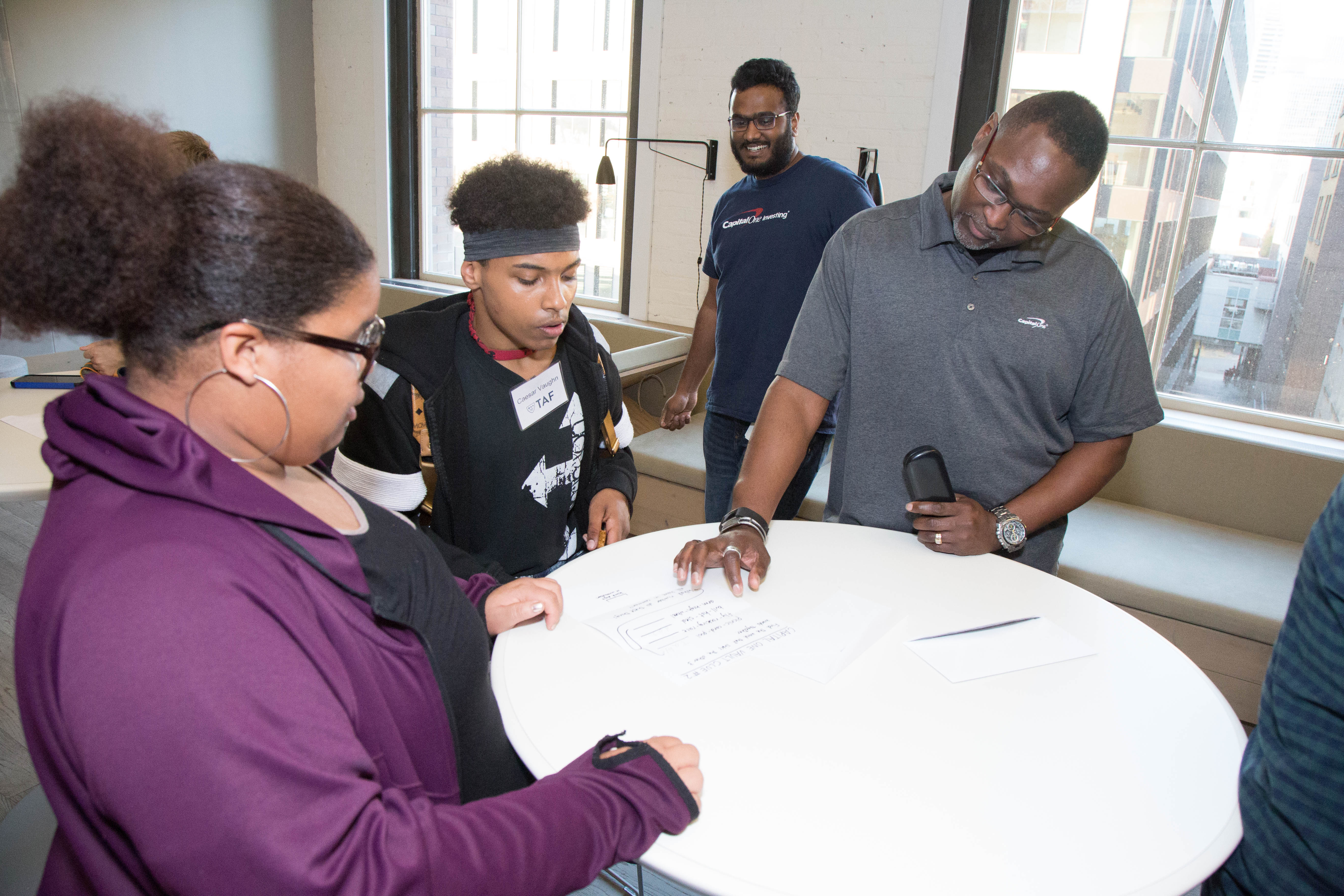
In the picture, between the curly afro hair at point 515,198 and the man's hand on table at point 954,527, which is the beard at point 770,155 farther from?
the man's hand on table at point 954,527

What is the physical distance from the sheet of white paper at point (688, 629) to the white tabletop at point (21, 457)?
114 cm

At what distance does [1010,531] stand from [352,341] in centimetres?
121

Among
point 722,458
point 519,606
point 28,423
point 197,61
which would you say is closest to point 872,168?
point 722,458

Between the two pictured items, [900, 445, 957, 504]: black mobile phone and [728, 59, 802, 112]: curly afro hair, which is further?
[728, 59, 802, 112]: curly afro hair

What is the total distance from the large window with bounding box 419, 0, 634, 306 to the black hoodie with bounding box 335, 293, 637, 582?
2.82 meters

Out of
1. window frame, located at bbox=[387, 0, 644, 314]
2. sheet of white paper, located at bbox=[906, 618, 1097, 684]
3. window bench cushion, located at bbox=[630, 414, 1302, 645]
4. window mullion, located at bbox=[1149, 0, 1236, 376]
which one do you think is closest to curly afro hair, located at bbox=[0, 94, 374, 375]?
sheet of white paper, located at bbox=[906, 618, 1097, 684]

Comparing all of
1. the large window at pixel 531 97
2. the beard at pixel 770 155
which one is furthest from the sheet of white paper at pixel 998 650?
the large window at pixel 531 97

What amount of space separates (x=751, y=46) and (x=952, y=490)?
2932mm

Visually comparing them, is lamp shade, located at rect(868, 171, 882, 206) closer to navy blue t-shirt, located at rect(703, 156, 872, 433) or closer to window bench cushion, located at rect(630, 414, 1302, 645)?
navy blue t-shirt, located at rect(703, 156, 872, 433)

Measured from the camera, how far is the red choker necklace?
1.53 meters

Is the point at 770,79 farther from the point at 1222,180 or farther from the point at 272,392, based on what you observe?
the point at 272,392

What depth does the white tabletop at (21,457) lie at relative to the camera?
173cm

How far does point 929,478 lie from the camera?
57.4 inches

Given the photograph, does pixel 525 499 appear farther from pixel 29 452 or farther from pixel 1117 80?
pixel 1117 80
